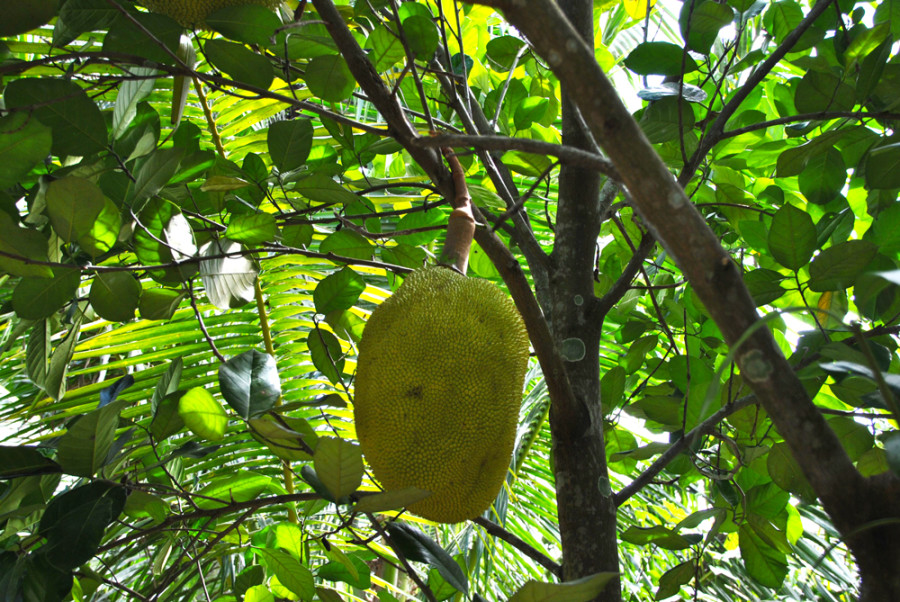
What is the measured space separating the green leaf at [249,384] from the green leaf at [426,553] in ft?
0.82

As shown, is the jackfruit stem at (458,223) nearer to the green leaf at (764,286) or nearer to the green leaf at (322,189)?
the green leaf at (322,189)

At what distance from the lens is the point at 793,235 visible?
83 cm

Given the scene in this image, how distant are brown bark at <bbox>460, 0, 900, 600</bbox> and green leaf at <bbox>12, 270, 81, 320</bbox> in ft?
2.10

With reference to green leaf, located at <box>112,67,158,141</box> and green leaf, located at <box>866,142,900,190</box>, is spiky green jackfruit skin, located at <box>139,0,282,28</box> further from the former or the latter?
green leaf, located at <box>866,142,900,190</box>

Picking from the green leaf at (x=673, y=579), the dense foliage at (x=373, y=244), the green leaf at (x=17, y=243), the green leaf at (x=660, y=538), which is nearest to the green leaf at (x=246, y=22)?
the dense foliage at (x=373, y=244)

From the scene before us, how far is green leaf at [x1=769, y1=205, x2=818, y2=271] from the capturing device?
0.82 metres

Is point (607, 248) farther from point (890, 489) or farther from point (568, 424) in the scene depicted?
point (890, 489)

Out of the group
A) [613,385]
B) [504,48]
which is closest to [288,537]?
[613,385]

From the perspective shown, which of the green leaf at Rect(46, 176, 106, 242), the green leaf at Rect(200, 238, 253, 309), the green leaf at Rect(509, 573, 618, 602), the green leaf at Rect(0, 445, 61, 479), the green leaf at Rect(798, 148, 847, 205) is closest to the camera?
the green leaf at Rect(509, 573, 618, 602)

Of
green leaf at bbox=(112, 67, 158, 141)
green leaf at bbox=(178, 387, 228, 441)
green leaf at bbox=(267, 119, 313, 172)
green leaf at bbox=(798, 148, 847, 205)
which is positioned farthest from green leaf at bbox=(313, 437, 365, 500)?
green leaf at bbox=(798, 148, 847, 205)

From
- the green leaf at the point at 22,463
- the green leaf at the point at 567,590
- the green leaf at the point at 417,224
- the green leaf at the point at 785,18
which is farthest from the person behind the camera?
the green leaf at the point at 417,224

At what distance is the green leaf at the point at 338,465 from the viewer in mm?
625

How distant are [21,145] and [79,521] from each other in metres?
0.43

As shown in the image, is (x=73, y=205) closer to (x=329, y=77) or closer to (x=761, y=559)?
(x=329, y=77)
